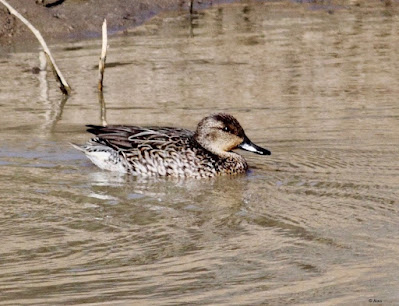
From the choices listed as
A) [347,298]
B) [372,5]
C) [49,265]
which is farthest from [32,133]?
[372,5]

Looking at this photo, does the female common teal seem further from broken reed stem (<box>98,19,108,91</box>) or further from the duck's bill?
broken reed stem (<box>98,19,108,91</box>)

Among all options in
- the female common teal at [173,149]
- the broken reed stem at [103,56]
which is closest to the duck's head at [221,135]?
the female common teal at [173,149]

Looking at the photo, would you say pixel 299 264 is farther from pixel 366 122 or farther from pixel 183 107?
pixel 183 107

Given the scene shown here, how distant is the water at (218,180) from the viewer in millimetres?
7012

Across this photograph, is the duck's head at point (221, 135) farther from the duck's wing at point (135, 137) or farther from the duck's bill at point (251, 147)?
the duck's wing at point (135, 137)

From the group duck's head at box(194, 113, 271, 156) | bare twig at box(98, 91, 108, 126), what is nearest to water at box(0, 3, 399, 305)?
bare twig at box(98, 91, 108, 126)

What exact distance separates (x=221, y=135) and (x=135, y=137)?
810 mm

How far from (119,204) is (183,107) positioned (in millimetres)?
3408

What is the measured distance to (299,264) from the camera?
7.28m

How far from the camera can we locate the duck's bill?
10251 millimetres

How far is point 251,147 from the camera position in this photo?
10.3 m

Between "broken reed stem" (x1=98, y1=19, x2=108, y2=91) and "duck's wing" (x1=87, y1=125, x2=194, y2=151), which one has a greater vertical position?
"broken reed stem" (x1=98, y1=19, x2=108, y2=91)

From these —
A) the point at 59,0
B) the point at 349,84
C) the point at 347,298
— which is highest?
the point at 59,0

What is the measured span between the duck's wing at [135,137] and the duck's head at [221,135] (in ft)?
0.56
